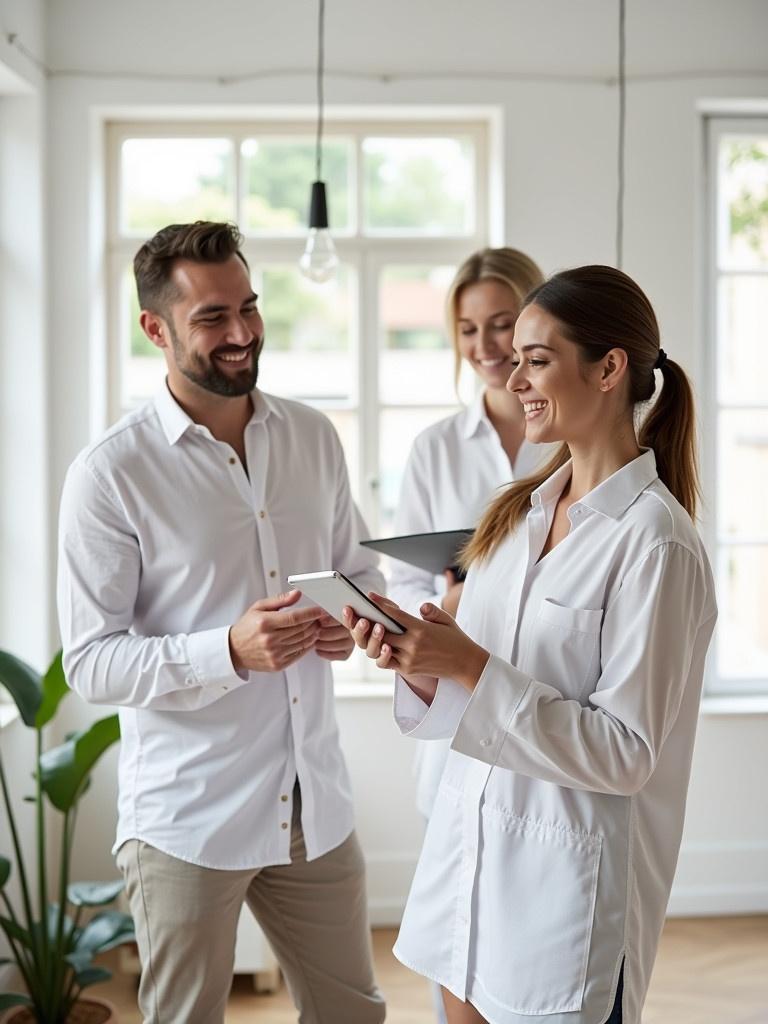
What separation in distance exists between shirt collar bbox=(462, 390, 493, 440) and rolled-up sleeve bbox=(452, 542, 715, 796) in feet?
3.75

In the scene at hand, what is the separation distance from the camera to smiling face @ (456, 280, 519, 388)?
8.26 feet

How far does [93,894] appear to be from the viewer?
2.92 metres

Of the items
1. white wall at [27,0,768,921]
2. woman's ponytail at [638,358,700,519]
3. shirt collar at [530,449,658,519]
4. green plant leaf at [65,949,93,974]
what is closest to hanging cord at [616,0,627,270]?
white wall at [27,0,768,921]

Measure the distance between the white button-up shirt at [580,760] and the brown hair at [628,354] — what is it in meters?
0.08

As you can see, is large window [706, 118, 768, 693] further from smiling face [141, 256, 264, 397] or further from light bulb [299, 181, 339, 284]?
smiling face [141, 256, 264, 397]

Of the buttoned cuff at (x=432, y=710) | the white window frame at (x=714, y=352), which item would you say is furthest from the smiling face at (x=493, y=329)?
the white window frame at (x=714, y=352)

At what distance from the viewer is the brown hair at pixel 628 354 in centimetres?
160

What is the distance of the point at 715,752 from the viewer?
385cm

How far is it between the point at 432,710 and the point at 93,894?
1.68m

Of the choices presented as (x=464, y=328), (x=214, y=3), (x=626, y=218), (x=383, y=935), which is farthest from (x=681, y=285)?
(x=383, y=935)

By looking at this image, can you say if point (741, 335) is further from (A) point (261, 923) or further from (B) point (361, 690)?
(A) point (261, 923)

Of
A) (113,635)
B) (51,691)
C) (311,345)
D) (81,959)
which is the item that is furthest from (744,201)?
(81,959)

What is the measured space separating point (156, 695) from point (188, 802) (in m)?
0.21

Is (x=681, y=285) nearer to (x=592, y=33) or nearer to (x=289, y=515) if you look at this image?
(x=592, y=33)
